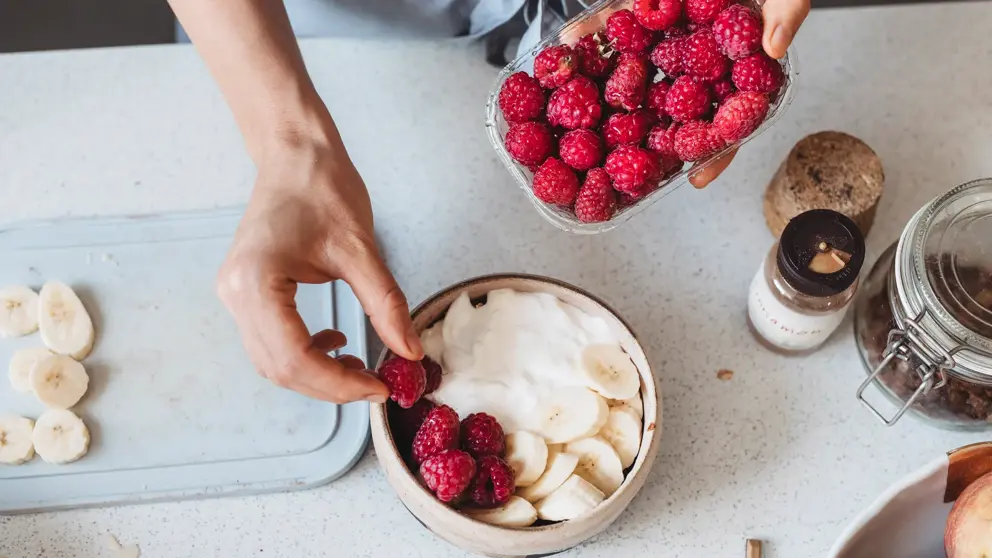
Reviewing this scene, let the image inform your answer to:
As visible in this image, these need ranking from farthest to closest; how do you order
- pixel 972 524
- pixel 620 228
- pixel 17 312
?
pixel 620 228 → pixel 17 312 → pixel 972 524

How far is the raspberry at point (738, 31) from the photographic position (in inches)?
33.7

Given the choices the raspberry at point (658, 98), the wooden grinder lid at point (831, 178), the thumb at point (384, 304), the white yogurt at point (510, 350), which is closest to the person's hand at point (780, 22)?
the raspberry at point (658, 98)

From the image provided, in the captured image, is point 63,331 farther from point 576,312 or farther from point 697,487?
point 697,487

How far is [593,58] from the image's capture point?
3.03 ft

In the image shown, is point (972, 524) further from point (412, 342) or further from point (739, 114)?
point (412, 342)

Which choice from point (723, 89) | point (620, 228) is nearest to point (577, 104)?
point (723, 89)

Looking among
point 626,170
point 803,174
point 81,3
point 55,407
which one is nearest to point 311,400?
point 55,407

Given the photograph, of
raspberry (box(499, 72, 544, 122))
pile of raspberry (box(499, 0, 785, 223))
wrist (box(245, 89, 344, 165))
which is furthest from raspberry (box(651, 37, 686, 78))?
wrist (box(245, 89, 344, 165))

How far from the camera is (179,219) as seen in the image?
108cm

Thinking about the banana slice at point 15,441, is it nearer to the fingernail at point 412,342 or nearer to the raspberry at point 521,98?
the fingernail at point 412,342

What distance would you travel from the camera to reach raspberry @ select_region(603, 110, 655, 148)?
0.90 meters

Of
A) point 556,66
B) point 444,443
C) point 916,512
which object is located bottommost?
point 916,512

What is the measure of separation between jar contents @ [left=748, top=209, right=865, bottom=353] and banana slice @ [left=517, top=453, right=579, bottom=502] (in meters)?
0.29

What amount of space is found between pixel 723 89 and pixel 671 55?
6cm
